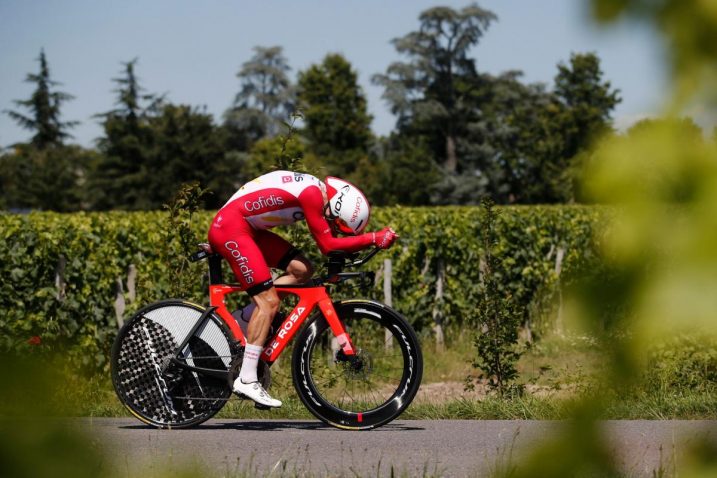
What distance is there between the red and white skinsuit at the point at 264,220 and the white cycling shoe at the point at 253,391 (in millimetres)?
561

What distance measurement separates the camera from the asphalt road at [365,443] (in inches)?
194

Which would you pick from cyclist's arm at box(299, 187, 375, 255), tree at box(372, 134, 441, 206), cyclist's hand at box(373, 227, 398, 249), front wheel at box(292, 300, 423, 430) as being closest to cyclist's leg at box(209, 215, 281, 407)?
front wheel at box(292, 300, 423, 430)

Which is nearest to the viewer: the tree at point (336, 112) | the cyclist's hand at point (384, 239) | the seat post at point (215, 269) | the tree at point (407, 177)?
the cyclist's hand at point (384, 239)

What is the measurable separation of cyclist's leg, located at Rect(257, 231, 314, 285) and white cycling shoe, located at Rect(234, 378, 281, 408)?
0.67m

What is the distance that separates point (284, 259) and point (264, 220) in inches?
12.8

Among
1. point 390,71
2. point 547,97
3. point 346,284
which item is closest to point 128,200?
point 390,71

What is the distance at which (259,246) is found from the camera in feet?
22.0

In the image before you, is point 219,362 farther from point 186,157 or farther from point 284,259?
point 186,157

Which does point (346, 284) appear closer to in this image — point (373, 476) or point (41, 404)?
point (373, 476)

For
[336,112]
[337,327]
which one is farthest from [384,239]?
[336,112]

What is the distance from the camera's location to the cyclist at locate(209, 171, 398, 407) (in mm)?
6293

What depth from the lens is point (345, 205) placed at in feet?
20.8

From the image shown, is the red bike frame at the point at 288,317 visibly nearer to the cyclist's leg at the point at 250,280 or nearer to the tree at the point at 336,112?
the cyclist's leg at the point at 250,280

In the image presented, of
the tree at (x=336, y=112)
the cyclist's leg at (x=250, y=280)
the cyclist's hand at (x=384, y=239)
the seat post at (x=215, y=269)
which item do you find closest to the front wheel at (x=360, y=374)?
the cyclist's leg at (x=250, y=280)
